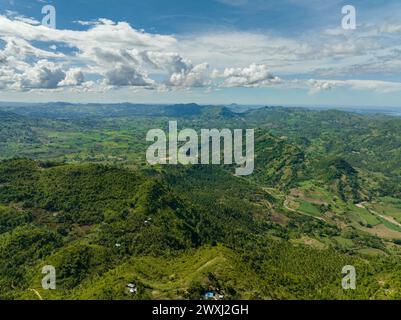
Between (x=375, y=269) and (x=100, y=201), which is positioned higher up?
(x=100, y=201)

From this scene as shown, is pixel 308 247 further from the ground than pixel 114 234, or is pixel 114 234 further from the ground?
pixel 114 234

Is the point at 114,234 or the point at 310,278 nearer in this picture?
the point at 310,278

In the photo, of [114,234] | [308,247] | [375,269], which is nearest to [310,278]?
[375,269]
